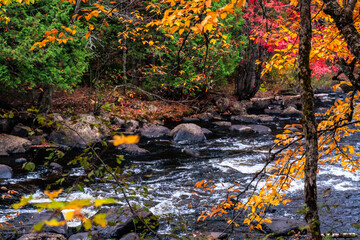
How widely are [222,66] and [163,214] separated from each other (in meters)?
11.1

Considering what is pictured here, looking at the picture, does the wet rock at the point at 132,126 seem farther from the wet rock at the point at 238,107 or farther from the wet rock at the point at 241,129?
the wet rock at the point at 238,107

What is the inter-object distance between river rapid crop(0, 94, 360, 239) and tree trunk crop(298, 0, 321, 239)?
193 cm

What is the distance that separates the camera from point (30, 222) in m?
5.42

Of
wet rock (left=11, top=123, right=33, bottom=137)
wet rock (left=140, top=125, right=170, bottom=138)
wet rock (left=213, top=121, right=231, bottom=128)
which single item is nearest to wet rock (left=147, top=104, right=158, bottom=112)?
wet rock (left=140, top=125, right=170, bottom=138)

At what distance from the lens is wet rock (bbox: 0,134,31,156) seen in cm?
961

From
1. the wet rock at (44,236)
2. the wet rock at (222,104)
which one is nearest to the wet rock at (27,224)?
the wet rock at (44,236)

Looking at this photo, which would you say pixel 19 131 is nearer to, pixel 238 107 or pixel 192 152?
pixel 192 152

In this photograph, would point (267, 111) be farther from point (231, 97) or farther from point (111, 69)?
point (111, 69)

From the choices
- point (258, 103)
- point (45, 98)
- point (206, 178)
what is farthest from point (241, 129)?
point (45, 98)

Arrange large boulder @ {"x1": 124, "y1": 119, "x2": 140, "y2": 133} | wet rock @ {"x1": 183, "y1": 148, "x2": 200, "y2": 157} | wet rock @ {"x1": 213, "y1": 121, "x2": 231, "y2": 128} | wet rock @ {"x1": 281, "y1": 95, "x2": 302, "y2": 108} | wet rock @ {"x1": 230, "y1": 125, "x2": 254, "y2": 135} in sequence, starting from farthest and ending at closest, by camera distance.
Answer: wet rock @ {"x1": 281, "y1": 95, "x2": 302, "y2": 108} → wet rock @ {"x1": 213, "y1": 121, "x2": 231, "y2": 128} → wet rock @ {"x1": 230, "y1": 125, "x2": 254, "y2": 135} → large boulder @ {"x1": 124, "y1": 119, "x2": 140, "y2": 133} → wet rock @ {"x1": 183, "y1": 148, "x2": 200, "y2": 157}

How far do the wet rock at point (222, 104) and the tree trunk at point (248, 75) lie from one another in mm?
1877

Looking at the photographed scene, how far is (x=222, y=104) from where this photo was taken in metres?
17.4

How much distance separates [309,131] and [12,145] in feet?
33.1

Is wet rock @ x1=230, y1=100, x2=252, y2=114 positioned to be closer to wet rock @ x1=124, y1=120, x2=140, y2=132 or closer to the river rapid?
the river rapid
